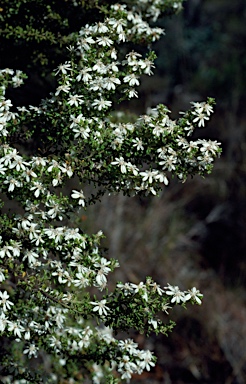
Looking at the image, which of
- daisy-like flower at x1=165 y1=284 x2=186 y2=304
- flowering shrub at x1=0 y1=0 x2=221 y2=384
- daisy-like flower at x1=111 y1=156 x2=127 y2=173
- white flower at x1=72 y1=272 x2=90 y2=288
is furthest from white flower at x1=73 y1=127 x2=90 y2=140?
daisy-like flower at x1=165 y1=284 x2=186 y2=304

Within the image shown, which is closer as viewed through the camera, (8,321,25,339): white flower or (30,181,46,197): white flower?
(30,181,46,197): white flower

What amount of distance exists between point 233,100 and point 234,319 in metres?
3.76

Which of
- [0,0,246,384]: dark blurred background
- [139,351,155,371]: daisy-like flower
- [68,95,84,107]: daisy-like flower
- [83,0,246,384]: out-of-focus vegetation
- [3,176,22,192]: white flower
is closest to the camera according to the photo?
[3,176,22,192]: white flower

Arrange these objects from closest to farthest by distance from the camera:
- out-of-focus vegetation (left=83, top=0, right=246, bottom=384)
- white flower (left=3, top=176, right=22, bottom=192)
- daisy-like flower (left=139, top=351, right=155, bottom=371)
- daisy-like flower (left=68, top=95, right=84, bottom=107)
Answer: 1. white flower (left=3, top=176, right=22, bottom=192)
2. daisy-like flower (left=68, top=95, right=84, bottom=107)
3. daisy-like flower (left=139, top=351, right=155, bottom=371)
4. out-of-focus vegetation (left=83, top=0, right=246, bottom=384)

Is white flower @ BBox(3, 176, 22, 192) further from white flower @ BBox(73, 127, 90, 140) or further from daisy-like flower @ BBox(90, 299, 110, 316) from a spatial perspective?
daisy-like flower @ BBox(90, 299, 110, 316)

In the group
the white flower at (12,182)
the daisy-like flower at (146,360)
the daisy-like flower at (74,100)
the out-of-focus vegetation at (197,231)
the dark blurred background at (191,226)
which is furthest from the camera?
the out-of-focus vegetation at (197,231)

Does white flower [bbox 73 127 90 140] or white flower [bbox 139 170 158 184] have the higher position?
white flower [bbox 73 127 90 140]

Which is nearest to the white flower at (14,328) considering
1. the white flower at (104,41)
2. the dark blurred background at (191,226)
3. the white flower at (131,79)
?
the white flower at (131,79)

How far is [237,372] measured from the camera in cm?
481

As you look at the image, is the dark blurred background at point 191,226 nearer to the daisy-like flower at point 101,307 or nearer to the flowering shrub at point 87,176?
the flowering shrub at point 87,176

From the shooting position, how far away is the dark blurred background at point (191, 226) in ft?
16.9

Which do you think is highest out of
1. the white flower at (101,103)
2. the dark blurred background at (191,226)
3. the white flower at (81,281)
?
the dark blurred background at (191,226)

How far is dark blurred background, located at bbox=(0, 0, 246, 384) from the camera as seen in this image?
5148 millimetres

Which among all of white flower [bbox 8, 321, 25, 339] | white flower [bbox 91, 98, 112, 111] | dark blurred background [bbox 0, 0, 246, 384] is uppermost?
dark blurred background [bbox 0, 0, 246, 384]
